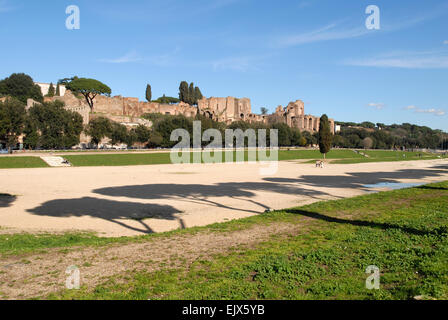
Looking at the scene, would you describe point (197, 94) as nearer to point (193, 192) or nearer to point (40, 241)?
point (193, 192)

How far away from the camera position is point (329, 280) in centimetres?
433

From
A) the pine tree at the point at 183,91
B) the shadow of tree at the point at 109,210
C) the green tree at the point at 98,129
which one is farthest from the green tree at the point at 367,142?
the shadow of tree at the point at 109,210

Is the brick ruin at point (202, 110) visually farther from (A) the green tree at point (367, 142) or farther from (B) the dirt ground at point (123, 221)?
(B) the dirt ground at point (123, 221)

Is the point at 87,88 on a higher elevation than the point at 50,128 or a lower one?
higher

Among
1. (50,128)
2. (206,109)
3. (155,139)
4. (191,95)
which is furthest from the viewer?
(191,95)

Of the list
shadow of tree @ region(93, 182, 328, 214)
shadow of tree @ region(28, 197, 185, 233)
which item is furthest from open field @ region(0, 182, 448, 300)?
shadow of tree @ region(93, 182, 328, 214)

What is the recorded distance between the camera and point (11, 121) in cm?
4347

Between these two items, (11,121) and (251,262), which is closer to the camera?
(251,262)

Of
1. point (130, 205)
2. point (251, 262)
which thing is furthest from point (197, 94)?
point (251, 262)

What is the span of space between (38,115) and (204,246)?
171ft

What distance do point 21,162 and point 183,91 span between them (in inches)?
3498

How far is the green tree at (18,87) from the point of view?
82250mm

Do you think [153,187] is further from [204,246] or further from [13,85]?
[13,85]
